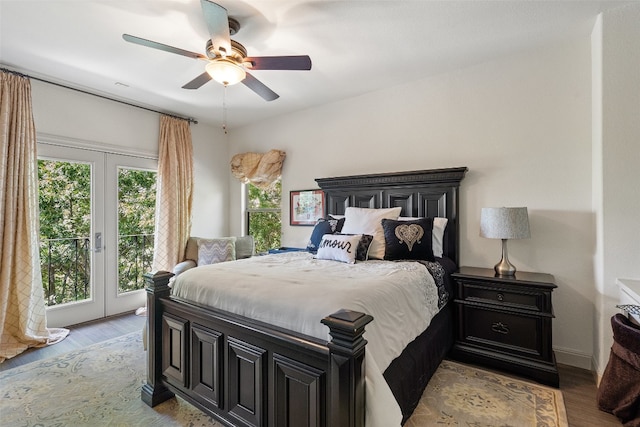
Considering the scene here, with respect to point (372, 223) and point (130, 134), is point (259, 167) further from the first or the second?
point (372, 223)

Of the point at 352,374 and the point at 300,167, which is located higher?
the point at 300,167

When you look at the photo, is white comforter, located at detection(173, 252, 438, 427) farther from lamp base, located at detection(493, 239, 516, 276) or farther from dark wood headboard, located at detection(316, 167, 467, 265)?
dark wood headboard, located at detection(316, 167, 467, 265)

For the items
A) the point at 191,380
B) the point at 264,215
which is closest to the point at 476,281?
the point at 191,380

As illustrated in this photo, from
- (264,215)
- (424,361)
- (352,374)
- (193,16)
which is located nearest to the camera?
(352,374)

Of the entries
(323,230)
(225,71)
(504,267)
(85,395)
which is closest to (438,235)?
(504,267)

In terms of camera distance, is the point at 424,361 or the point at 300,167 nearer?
the point at 424,361

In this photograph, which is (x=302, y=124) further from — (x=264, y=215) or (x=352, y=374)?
(x=352, y=374)

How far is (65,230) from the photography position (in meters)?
3.42

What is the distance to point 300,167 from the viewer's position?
4.26 m

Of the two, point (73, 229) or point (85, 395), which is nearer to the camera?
point (85, 395)

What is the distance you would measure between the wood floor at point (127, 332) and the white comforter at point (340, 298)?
3.40ft

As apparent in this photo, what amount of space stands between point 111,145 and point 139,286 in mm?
1879

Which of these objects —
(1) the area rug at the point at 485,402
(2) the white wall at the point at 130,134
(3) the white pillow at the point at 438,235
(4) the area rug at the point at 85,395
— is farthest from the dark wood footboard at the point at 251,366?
(2) the white wall at the point at 130,134

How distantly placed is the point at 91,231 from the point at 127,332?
1293 millimetres
